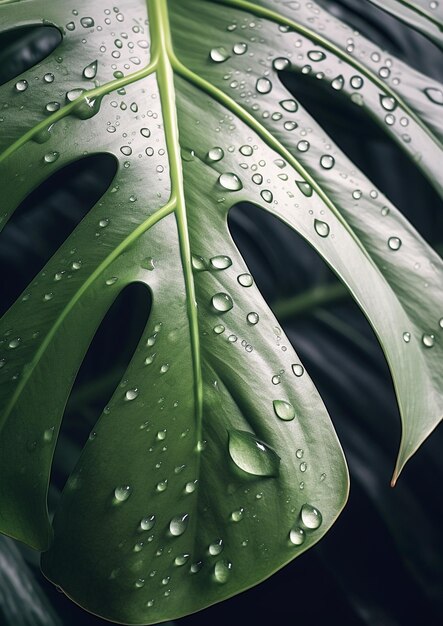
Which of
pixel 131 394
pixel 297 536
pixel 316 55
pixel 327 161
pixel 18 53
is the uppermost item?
pixel 18 53

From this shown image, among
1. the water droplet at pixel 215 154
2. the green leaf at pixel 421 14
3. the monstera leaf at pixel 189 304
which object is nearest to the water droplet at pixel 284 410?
the monstera leaf at pixel 189 304

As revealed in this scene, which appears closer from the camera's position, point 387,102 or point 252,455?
point 252,455

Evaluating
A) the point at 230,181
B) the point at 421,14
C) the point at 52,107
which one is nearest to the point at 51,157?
the point at 52,107

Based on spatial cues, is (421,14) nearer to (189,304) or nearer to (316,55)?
(316,55)

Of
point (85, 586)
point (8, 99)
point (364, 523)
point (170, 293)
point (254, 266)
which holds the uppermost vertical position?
point (8, 99)

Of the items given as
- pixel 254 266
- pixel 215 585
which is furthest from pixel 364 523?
pixel 215 585

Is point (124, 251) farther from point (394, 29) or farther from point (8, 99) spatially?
point (394, 29)

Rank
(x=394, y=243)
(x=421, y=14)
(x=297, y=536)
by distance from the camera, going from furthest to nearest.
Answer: (x=421, y=14)
(x=394, y=243)
(x=297, y=536)
